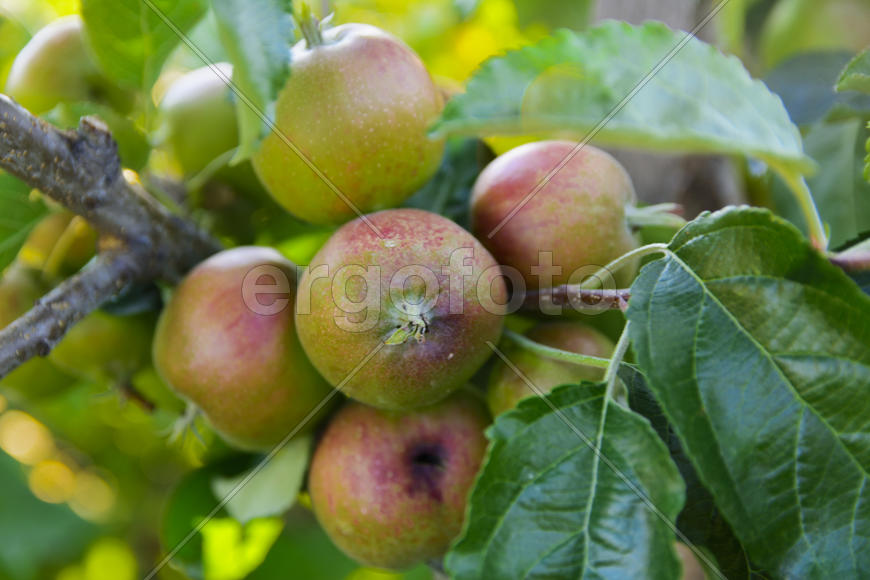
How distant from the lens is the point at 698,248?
2.08 ft

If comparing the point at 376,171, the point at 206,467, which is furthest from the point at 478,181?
the point at 206,467

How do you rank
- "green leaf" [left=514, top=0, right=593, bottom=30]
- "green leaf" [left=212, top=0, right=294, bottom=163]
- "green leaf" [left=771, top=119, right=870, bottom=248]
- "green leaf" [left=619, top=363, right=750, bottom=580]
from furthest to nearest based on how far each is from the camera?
"green leaf" [left=514, top=0, right=593, bottom=30] < "green leaf" [left=771, top=119, right=870, bottom=248] < "green leaf" [left=619, top=363, right=750, bottom=580] < "green leaf" [left=212, top=0, right=294, bottom=163]

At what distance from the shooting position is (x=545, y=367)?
0.77 m

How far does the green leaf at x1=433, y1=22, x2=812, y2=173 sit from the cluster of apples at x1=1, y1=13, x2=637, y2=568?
0.18m

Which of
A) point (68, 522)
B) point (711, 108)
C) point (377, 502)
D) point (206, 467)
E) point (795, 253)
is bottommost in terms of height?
point (68, 522)

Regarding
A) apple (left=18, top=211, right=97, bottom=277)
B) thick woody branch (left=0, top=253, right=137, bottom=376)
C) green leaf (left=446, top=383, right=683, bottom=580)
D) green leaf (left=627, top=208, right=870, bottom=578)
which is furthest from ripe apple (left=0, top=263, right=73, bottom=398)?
green leaf (left=627, top=208, right=870, bottom=578)

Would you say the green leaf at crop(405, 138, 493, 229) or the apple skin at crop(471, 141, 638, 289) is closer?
the apple skin at crop(471, 141, 638, 289)

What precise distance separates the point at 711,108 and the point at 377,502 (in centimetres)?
51

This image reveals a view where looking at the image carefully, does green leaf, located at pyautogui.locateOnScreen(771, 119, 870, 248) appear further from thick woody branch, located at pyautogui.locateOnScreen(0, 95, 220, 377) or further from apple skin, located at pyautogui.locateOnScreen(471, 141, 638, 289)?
thick woody branch, located at pyautogui.locateOnScreen(0, 95, 220, 377)

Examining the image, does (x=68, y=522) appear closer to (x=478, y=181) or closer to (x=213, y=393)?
(x=213, y=393)

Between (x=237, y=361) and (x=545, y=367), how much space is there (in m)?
0.34

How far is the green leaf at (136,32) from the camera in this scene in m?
0.84

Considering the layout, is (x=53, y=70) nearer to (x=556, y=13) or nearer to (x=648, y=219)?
(x=648, y=219)

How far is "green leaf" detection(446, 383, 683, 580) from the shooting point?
0.58 m
